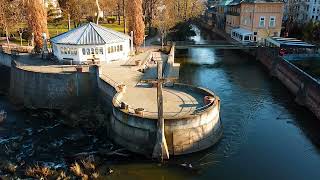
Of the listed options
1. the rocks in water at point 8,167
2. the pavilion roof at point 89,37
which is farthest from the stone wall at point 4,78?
the rocks in water at point 8,167

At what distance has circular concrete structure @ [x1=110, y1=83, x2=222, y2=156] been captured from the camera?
2538 cm

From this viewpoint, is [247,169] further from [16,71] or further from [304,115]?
[16,71]

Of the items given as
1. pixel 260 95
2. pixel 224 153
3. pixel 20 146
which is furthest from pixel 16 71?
pixel 260 95

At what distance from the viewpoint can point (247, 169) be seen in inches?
963

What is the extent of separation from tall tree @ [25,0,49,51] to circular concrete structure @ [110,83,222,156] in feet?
76.4

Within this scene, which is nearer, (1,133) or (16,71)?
(1,133)

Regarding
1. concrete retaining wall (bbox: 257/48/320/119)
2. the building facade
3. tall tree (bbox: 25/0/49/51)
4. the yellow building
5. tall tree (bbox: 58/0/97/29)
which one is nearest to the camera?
concrete retaining wall (bbox: 257/48/320/119)

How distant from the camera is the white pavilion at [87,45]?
130 feet

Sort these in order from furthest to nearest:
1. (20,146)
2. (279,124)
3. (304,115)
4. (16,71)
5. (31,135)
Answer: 1. (16,71)
2. (304,115)
3. (279,124)
4. (31,135)
5. (20,146)

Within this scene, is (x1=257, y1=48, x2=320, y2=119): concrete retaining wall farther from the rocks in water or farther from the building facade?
the building facade

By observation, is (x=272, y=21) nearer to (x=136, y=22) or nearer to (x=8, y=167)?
(x=136, y=22)

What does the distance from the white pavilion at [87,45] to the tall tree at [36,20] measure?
643cm

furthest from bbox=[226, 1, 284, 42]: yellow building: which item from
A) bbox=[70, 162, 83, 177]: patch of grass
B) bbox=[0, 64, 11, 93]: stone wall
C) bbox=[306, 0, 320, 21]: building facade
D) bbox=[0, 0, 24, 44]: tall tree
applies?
bbox=[70, 162, 83, 177]: patch of grass

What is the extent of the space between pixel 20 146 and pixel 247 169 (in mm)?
Result: 18380
